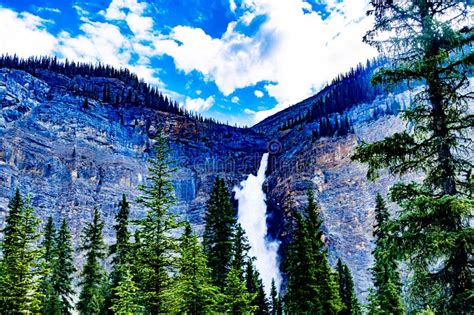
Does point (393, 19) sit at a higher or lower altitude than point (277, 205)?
lower

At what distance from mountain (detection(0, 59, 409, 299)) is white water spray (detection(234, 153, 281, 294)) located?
2814 millimetres

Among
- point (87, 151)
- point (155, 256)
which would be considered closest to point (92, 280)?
point (155, 256)

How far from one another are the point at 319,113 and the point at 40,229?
8093cm

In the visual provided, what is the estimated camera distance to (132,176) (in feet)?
Answer: 339

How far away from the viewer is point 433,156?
818cm

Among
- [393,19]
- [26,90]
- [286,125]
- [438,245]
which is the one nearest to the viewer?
[438,245]

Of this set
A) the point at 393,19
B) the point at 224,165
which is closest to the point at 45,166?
the point at 224,165

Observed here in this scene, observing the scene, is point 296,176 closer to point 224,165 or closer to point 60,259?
point 224,165

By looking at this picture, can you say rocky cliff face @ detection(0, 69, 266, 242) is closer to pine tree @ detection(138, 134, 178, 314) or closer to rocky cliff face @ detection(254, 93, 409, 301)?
rocky cliff face @ detection(254, 93, 409, 301)

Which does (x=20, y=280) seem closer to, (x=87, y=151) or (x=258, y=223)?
(x=87, y=151)

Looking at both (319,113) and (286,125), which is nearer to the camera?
(319,113)

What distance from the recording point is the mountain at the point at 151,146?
288 ft

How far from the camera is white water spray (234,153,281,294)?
319 ft

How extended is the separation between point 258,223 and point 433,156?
10698 cm
